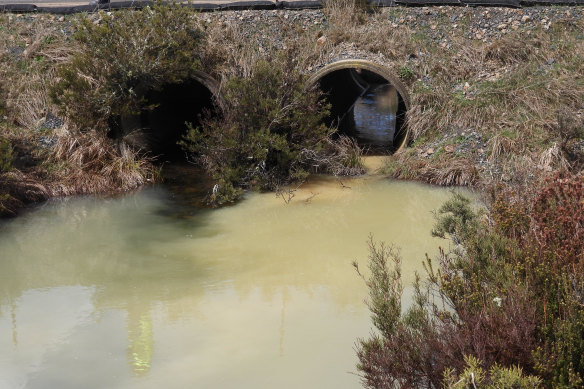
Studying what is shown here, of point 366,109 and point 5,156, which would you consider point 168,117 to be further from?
point 366,109

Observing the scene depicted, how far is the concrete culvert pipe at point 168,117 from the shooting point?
1179 centimetres

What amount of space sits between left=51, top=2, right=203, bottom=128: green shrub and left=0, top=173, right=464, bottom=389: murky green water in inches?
61.6

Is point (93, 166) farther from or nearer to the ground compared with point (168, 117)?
nearer to the ground

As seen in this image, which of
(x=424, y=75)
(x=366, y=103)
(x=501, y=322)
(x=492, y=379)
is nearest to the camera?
(x=492, y=379)

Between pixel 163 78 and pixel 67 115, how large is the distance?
170 cm

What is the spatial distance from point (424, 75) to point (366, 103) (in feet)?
23.1

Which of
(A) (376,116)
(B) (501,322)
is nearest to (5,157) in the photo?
(B) (501,322)

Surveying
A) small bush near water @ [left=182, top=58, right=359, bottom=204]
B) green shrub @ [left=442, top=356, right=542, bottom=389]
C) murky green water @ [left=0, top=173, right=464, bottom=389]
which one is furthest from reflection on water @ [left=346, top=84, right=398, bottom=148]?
green shrub @ [left=442, top=356, right=542, bottom=389]

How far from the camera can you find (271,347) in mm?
5785

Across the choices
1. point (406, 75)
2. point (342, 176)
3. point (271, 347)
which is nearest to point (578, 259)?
point (271, 347)

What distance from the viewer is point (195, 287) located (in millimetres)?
7051

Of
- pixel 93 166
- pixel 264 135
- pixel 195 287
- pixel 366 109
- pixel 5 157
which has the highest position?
pixel 264 135

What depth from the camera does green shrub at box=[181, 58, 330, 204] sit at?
34.4 feet

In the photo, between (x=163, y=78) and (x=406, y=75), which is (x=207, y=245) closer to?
(x=163, y=78)
